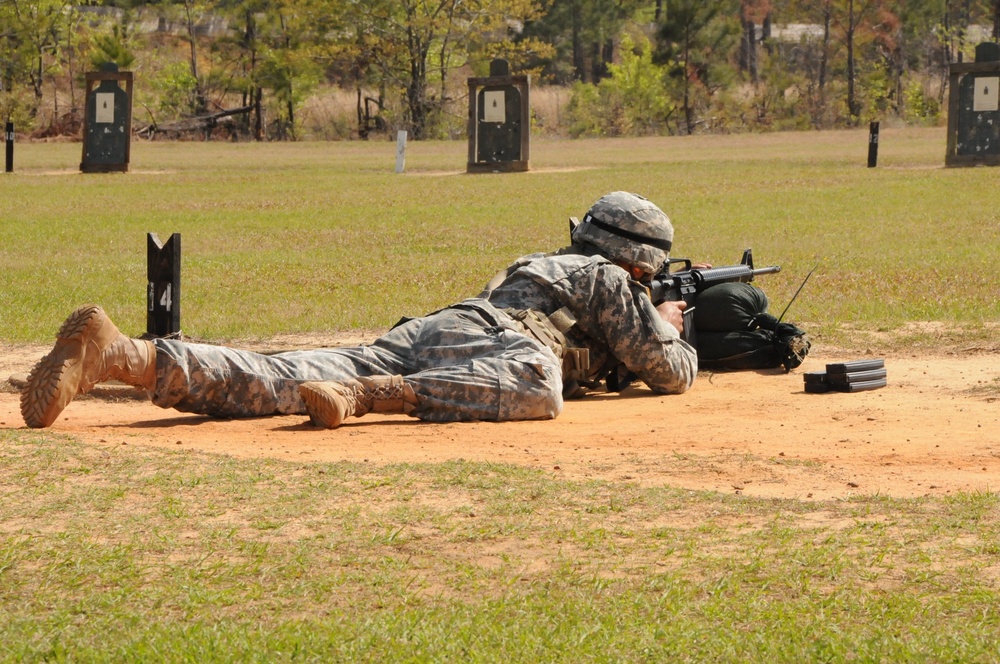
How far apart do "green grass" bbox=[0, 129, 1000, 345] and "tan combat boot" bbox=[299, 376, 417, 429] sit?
347 cm

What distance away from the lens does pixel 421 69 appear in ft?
178

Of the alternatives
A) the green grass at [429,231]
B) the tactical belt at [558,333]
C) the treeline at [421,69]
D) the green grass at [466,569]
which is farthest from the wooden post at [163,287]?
the treeline at [421,69]

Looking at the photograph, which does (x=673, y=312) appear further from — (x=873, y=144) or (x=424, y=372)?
(x=873, y=144)

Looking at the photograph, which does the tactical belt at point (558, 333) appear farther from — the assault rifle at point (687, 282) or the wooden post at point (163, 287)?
the wooden post at point (163, 287)

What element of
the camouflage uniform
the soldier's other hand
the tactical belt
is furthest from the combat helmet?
the tactical belt

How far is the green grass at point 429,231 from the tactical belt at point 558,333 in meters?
3.18

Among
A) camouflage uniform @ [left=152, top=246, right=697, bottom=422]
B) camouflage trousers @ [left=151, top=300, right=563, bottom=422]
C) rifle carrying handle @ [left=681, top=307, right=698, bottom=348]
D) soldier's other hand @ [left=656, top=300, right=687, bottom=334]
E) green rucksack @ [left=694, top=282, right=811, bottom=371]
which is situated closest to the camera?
camouflage trousers @ [left=151, top=300, right=563, bottom=422]

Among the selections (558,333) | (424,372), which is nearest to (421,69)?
(558,333)

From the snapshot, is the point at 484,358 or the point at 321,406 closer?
the point at 321,406

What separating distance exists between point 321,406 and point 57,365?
44.8 inches

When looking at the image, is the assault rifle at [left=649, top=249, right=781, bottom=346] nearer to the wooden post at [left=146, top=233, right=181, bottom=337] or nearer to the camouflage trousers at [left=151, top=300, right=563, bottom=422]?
the camouflage trousers at [left=151, top=300, right=563, bottom=422]

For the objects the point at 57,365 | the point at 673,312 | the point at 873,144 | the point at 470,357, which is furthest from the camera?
the point at 873,144

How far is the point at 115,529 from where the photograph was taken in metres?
4.44

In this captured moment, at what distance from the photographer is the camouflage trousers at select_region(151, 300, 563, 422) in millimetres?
6645
